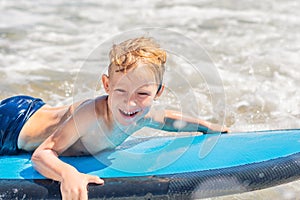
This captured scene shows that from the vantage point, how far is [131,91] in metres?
2.01

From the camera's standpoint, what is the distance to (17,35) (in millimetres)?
5055

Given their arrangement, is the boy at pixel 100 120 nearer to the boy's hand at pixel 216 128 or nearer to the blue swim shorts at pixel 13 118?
the blue swim shorts at pixel 13 118

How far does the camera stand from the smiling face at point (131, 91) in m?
2.00

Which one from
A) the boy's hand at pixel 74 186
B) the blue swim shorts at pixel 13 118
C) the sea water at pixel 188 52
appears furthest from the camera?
the sea water at pixel 188 52

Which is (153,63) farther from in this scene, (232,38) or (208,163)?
(232,38)

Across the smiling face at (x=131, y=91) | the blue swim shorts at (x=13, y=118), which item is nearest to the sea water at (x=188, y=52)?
the blue swim shorts at (x=13, y=118)

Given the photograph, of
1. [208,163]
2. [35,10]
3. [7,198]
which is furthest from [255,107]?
[35,10]

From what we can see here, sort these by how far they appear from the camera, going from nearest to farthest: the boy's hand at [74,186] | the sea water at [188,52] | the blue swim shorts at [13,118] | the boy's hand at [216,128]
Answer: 1. the boy's hand at [74,186]
2. the blue swim shorts at [13,118]
3. the boy's hand at [216,128]
4. the sea water at [188,52]

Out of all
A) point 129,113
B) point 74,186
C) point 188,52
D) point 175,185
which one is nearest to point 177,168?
point 175,185

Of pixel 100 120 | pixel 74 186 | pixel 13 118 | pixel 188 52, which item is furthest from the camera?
pixel 188 52

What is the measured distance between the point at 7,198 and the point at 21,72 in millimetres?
2218

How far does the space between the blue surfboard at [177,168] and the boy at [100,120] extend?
0.17 ft

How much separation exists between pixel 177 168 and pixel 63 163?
1.41 feet

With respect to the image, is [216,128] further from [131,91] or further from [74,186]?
[74,186]
